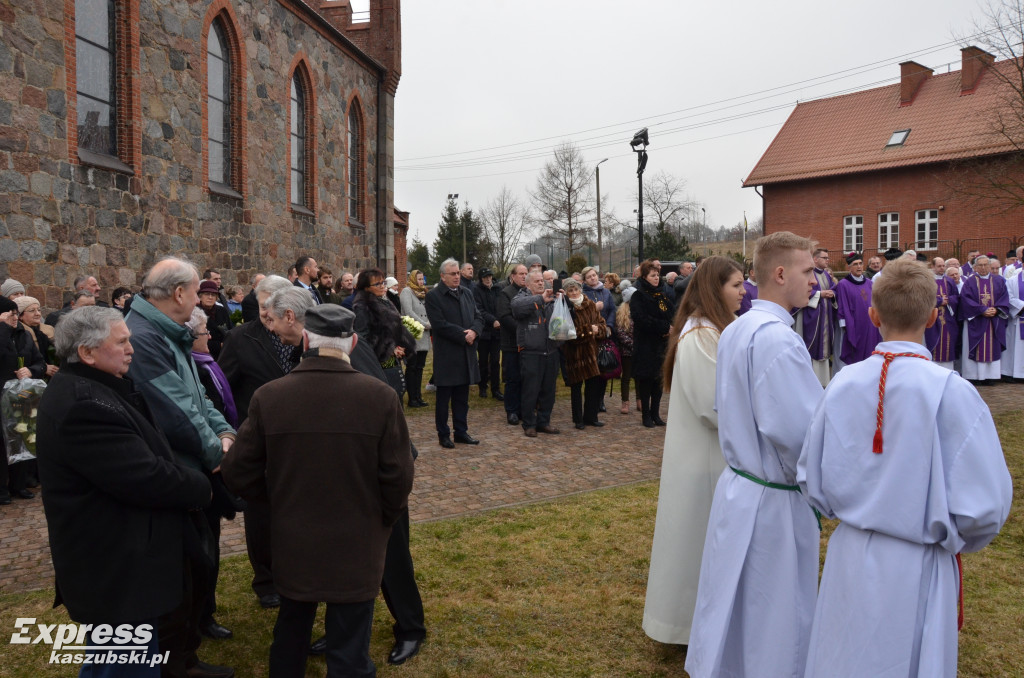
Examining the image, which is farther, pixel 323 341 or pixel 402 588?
pixel 402 588

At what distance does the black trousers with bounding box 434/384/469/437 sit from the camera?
9.12 metres

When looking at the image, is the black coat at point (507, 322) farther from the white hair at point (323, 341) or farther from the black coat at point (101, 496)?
the black coat at point (101, 496)

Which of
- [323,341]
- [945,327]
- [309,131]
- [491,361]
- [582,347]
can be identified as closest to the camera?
[323,341]

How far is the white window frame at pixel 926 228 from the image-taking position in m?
34.8

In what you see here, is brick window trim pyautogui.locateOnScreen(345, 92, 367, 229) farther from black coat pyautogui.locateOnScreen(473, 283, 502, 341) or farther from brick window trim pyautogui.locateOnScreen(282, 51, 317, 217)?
black coat pyautogui.locateOnScreen(473, 283, 502, 341)

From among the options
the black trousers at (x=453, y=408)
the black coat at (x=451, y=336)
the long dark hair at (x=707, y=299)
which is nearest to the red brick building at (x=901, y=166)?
the black coat at (x=451, y=336)

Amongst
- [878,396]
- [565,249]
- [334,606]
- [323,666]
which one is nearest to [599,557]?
[323,666]

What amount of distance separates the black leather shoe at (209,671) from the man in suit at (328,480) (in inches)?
31.8

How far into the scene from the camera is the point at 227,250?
1419 cm

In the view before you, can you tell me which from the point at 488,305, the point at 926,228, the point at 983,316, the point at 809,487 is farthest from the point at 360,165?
the point at 926,228

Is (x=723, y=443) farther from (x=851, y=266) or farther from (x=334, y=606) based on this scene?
(x=851, y=266)

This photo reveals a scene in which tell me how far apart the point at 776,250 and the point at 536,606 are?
2.63 metres

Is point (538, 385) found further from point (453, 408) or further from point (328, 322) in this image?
point (328, 322)

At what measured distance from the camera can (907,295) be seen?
263 centimetres
